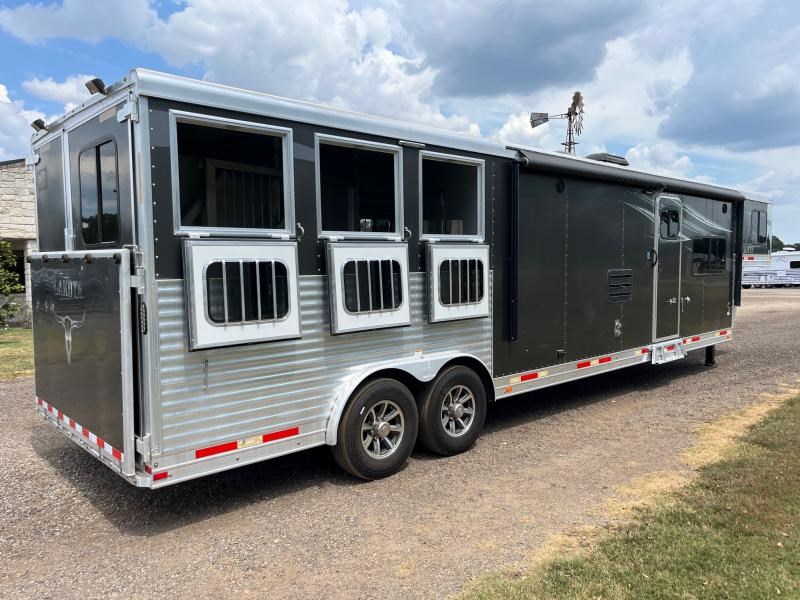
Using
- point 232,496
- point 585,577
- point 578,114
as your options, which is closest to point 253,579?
point 232,496

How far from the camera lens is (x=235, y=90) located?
386 cm

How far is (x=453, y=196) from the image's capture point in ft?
18.3

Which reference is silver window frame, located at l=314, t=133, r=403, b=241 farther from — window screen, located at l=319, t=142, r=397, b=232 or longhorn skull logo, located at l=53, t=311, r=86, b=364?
longhorn skull logo, located at l=53, t=311, r=86, b=364

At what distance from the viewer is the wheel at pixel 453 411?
5059mm

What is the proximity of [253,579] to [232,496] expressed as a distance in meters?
1.23

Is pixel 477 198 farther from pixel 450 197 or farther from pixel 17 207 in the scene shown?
pixel 17 207

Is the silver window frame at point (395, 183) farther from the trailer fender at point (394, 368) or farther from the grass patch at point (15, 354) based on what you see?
the grass patch at point (15, 354)

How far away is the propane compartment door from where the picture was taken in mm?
3611

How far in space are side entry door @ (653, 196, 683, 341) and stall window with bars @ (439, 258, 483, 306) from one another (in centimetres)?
340

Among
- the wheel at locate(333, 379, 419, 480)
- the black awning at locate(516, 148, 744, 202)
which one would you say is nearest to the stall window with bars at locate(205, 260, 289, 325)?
the wheel at locate(333, 379, 419, 480)

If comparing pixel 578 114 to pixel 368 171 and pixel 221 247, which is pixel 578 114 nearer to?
pixel 368 171

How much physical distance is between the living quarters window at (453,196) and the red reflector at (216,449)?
238cm

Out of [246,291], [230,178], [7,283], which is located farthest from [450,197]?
[7,283]

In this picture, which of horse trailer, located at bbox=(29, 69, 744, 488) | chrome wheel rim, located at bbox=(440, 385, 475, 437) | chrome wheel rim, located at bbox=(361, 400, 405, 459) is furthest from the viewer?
chrome wheel rim, located at bbox=(440, 385, 475, 437)
